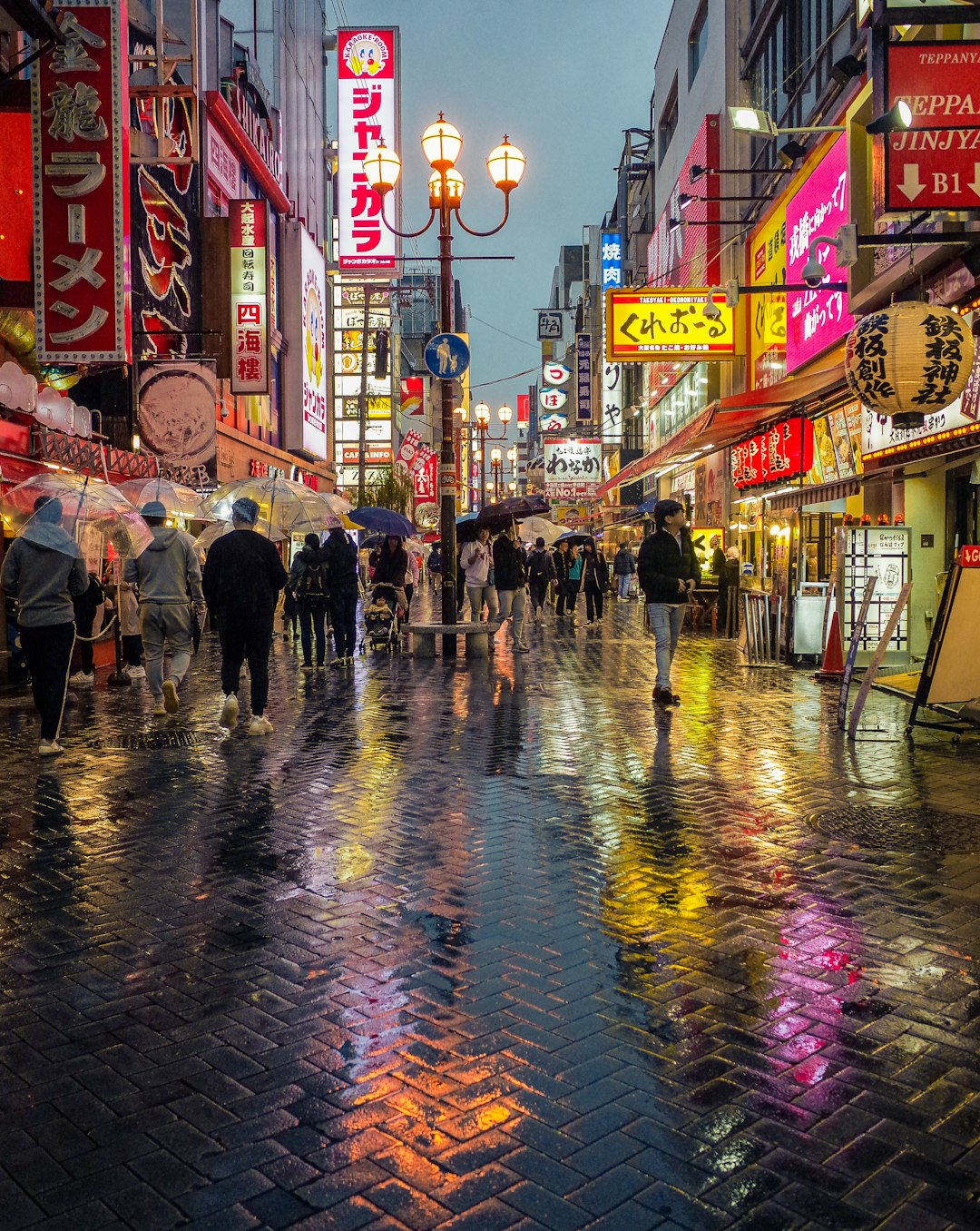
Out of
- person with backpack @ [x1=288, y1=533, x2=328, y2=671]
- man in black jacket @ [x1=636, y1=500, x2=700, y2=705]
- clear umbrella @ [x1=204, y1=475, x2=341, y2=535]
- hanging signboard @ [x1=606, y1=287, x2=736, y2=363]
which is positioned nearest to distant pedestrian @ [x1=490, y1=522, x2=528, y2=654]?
clear umbrella @ [x1=204, y1=475, x2=341, y2=535]

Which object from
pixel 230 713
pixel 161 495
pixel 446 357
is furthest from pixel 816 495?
pixel 230 713

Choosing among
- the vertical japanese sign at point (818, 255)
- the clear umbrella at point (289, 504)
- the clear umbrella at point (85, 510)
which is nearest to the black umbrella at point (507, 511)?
the clear umbrella at point (289, 504)

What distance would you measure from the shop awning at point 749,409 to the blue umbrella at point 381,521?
574 cm

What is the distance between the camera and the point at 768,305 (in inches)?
941

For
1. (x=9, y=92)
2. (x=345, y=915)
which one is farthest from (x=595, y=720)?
(x=9, y=92)

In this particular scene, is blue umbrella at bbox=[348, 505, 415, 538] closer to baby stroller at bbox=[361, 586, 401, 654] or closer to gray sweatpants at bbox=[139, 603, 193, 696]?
baby stroller at bbox=[361, 586, 401, 654]

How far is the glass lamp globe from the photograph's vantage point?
55.2 ft

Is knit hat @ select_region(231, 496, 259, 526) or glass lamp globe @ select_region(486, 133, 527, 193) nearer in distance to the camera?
knit hat @ select_region(231, 496, 259, 526)

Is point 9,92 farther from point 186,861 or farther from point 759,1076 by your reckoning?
point 759,1076

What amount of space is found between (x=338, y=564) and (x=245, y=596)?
617 centimetres

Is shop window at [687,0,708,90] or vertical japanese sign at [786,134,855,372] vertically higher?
shop window at [687,0,708,90]

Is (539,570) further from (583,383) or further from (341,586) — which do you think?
(583,383)

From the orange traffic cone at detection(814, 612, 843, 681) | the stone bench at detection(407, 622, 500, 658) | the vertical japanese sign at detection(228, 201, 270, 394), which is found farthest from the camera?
the vertical japanese sign at detection(228, 201, 270, 394)

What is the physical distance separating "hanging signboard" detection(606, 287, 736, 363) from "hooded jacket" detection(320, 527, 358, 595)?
834 cm
